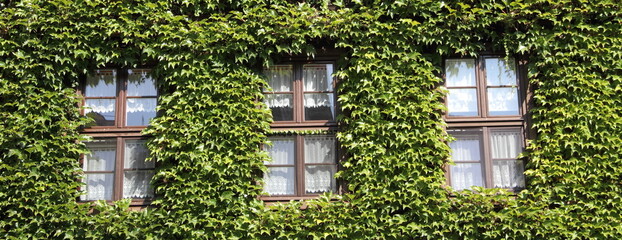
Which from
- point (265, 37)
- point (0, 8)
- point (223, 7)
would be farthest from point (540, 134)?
point (0, 8)

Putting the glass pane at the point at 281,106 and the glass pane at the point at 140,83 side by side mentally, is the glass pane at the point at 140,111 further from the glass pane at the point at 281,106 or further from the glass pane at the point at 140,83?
the glass pane at the point at 281,106

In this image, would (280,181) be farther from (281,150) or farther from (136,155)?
(136,155)

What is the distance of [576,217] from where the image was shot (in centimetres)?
880

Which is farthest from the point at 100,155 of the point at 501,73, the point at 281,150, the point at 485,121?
the point at 501,73

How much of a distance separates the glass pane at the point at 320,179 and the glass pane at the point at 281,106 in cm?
84

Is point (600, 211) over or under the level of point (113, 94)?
under

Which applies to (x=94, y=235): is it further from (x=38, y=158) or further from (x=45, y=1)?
(x=45, y=1)

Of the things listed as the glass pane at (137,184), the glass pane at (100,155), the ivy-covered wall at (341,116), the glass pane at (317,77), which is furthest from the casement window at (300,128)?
the glass pane at (100,155)

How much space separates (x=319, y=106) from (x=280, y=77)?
748 mm

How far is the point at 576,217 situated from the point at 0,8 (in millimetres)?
8889

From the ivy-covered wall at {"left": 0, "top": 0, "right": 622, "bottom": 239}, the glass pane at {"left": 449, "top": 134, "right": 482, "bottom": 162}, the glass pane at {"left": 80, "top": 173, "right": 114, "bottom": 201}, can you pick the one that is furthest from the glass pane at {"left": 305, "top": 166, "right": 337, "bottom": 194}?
the glass pane at {"left": 80, "top": 173, "right": 114, "bottom": 201}

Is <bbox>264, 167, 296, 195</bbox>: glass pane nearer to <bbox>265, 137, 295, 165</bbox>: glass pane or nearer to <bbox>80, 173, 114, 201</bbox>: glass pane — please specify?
<bbox>265, 137, 295, 165</bbox>: glass pane

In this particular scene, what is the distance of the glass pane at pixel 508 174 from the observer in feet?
30.7

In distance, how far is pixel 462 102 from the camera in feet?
31.7
